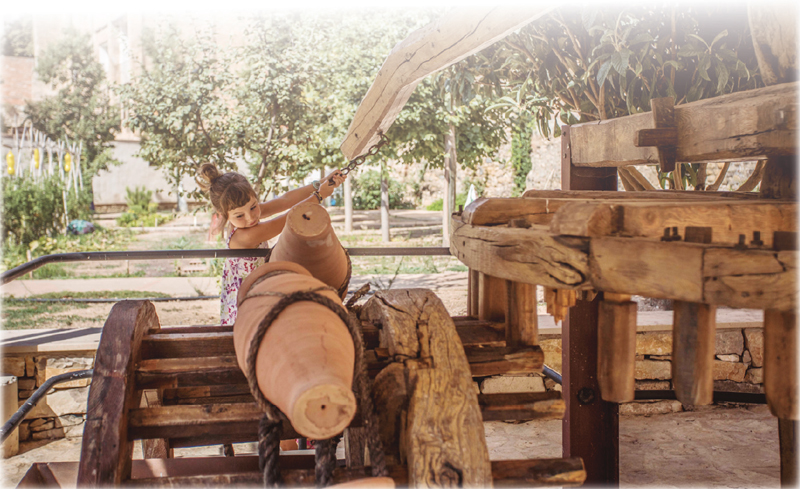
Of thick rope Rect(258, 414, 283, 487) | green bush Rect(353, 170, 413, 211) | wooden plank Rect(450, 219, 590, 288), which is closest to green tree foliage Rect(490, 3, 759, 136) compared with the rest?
wooden plank Rect(450, 219, 590, 288)

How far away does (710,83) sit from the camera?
2.43 m

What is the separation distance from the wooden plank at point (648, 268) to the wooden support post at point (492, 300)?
1.86 ft

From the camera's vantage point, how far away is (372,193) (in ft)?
48.8

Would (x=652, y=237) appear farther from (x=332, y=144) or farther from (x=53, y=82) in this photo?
(x=53, y=82)

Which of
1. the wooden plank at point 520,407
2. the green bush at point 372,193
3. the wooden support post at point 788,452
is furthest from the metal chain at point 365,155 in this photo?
the green bush at point 372,193

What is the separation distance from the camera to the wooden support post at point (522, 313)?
1262mm

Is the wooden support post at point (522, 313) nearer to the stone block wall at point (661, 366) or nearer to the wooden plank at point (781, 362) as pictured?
the wooden plank at point (781, 362)

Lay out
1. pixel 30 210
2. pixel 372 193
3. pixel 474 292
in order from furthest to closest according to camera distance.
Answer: pixel 372 193 → pixel 30 210 → pixel 474 292

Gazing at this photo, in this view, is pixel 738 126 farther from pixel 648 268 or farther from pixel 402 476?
pixel 402 476

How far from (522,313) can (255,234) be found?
5.26ft

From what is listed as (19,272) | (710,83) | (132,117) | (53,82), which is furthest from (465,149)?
(53,82)

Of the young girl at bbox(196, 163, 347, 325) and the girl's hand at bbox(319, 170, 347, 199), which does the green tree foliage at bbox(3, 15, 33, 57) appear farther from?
the girl's hand at bbox(319, 170, 347, 199)

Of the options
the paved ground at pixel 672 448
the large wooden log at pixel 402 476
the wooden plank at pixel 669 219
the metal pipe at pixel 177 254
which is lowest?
the paved ground at pixel 672 448

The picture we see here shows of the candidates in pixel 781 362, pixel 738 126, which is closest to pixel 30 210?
pixel 738 126
